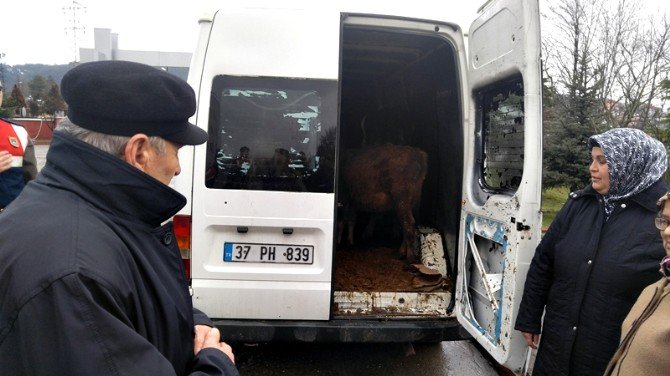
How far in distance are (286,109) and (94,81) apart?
78.5 inches

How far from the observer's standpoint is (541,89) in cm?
236

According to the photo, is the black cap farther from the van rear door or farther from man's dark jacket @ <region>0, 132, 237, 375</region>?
the van rear door

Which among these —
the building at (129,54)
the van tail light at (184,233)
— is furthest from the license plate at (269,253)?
the building at (129,54)

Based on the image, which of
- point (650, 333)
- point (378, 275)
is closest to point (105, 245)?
point (650, 333)

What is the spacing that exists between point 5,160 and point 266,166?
2.35 meters

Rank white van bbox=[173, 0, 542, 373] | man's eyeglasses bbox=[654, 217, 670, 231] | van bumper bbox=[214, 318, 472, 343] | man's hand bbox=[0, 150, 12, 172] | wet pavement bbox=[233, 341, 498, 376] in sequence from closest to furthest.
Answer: man's eyeglasses bbox=[654, 217, 670, 231]
white van bbox=[173, 0, 542, 373]
van bumper bbox=[214, 318, 472, 343]
man's hand bbox=[0, 150, 12, 172]
wet pavement bbox=[233, 341, 498, 376]

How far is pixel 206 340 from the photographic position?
137 cm

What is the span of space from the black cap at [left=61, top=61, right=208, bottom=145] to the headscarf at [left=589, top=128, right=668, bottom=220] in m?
1.97

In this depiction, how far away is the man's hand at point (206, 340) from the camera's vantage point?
1.34m

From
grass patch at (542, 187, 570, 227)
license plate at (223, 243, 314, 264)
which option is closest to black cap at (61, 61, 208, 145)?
license plate at (223, 243, 314, 264)

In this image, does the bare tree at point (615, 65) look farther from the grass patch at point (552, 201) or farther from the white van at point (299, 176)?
the white van at point (299, 176)

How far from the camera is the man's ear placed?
1.12 meters

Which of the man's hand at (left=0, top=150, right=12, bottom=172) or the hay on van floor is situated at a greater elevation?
the man's hand at (left=0, top=150, right=12, bottom=172)

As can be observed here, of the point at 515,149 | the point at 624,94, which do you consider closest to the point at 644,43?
the point at 624,94
